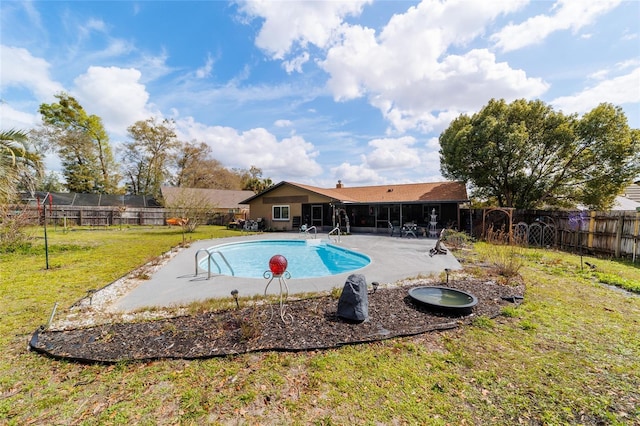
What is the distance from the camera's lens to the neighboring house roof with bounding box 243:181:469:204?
616 inches

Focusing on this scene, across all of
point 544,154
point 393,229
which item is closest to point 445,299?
point 393,229

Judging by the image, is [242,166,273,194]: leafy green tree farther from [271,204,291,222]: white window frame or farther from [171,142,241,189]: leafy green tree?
[271,204,291,222]: white window frame

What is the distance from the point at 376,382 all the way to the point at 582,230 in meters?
12.4

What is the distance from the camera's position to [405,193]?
17.8 meters

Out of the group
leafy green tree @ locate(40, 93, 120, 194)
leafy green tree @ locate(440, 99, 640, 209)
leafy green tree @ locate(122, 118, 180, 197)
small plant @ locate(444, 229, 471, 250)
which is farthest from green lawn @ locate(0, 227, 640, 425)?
leafy green tree @ locate(122, 118, 180, 197)

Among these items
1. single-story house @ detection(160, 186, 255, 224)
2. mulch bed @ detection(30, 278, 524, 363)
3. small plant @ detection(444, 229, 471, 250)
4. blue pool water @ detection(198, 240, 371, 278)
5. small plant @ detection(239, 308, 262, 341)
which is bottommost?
blue pool water @ detection(198, 240, 371, 278)

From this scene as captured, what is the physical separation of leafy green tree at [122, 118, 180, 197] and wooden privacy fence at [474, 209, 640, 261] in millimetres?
34804

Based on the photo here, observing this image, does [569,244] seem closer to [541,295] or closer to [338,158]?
[541,295]

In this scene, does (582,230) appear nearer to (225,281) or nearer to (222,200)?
(225,281)

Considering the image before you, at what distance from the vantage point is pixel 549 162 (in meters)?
15.9

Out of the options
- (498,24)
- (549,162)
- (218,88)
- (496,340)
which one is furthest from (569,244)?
(218,88)

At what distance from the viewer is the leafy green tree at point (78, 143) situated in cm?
2748

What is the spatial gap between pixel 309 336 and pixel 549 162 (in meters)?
19.7

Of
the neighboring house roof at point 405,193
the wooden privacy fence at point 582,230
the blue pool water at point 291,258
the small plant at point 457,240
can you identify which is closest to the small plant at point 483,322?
the blue pool water at point 291,258
